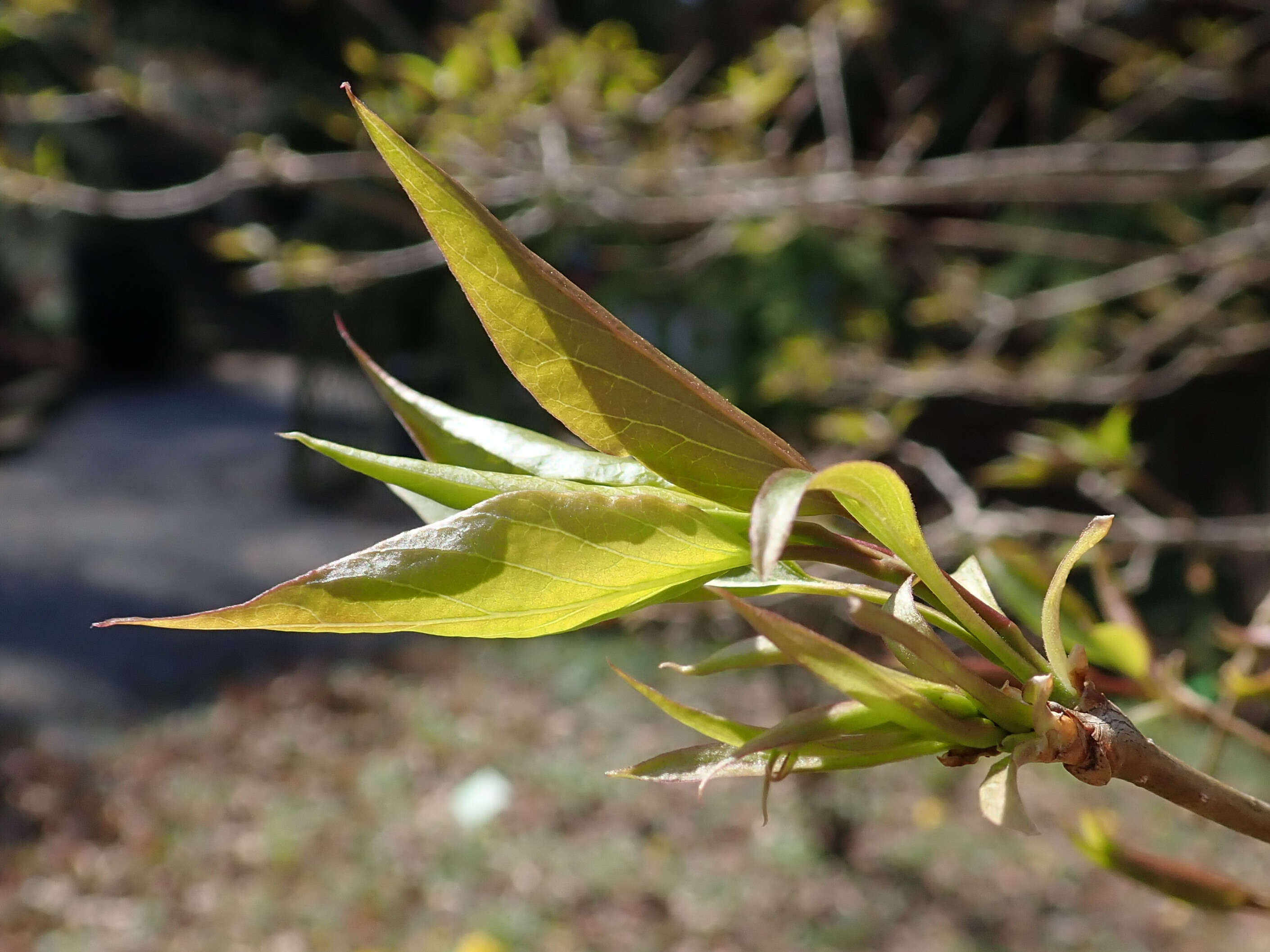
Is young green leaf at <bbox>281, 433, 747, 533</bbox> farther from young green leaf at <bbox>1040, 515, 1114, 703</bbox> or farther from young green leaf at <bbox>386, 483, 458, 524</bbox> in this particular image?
young green leaf at <bbox>1040, 515, 1114, 703</bbox>

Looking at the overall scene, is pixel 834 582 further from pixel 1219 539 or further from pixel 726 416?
pixel 1219 539

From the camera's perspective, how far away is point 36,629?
6949mm

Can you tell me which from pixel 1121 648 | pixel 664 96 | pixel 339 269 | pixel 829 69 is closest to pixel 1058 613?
pixel 1121 648

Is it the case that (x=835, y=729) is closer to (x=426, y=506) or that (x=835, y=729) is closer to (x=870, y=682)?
(x=870, y=682)

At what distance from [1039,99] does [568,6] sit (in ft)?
19.3

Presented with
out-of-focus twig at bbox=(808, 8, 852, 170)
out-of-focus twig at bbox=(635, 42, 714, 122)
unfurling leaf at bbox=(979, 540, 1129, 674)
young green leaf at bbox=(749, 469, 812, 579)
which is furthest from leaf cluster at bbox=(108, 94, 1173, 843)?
out-of-focus twig at bbox=(635, 42, 714, 122)

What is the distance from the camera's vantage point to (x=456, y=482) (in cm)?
37

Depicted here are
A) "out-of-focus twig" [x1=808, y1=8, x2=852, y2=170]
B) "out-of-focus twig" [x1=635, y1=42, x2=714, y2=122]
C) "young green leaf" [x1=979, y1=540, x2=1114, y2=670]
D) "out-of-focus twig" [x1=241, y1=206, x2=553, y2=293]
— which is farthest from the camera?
"out-of-focus twig" [x1=635, y1=42, x2=714, y2=122]

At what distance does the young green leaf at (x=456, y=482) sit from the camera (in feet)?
1.19

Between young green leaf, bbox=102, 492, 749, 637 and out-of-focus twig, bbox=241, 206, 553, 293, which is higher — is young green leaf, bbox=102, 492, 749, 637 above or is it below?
above

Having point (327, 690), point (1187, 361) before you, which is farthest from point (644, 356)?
point (327, 690)

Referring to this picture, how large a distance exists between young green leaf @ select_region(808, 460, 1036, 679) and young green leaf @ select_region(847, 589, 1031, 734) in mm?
13

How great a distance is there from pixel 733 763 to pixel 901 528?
0.10 meters

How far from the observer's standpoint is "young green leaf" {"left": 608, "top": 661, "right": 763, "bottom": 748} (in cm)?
39
